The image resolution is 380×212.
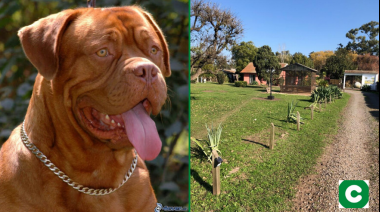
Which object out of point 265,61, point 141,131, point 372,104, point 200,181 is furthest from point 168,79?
point 372,104

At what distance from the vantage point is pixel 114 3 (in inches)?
54.9

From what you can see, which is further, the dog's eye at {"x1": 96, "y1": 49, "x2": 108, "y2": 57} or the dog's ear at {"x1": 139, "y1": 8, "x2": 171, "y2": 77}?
the dog's ear at {"x1": 139, "y1": 8, "x2": 171, "y2": 77}

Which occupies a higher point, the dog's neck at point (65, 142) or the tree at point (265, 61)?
the tree at point (265, 61)

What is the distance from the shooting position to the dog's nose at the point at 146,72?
0.88 m

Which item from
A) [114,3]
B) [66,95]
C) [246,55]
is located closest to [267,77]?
[246,55]

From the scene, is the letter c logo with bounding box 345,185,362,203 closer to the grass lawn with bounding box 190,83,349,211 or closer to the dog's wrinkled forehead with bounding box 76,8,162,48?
the grass lawn with bounding box 190,83,349,211

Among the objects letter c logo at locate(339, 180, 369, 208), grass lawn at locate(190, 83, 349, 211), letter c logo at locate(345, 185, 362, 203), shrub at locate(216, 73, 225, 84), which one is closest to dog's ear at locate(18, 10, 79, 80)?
grass lawn at locate(190, 83, 349, 211)

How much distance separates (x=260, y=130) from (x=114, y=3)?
3.85 m

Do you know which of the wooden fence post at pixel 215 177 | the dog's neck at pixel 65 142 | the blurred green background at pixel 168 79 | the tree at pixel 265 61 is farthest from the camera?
the tree at pixel 265 61

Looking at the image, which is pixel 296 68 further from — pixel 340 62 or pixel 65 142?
pixel 65 142

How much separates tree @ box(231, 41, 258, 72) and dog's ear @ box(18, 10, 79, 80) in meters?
2.87

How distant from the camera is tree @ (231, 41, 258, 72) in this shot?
3506 millimetres

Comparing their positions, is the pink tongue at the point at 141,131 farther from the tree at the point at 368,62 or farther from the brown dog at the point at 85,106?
the tree at the point at 368,62

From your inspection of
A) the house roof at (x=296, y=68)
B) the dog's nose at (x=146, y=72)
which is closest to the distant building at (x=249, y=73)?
the house roof at (x=296, y=68)
